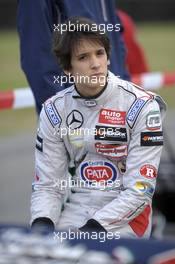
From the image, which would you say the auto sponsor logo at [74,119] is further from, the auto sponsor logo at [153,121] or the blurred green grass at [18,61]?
the blurred green grass at [18,61]

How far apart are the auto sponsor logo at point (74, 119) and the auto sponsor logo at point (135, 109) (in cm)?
22

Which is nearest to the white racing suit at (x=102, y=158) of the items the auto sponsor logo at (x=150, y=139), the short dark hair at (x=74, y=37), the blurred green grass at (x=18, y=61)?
the auto sponsor logo at (x=150, y=139)

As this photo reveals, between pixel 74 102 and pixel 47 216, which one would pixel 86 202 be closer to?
pixel 47 216

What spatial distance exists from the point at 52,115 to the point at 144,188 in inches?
21.2

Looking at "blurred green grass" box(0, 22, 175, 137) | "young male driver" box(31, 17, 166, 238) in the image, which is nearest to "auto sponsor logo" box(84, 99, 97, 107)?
"young male driver" box(31, 17, 166, 238)

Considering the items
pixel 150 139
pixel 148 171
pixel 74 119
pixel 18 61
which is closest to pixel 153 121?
pixel 150 139

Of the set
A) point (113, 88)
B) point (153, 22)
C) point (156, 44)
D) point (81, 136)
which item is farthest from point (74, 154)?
point (153, 22)

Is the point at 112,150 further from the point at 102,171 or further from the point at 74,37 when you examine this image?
the point at 74,37

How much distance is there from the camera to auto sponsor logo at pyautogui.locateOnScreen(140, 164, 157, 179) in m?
3.59

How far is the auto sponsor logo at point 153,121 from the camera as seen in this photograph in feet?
11.8

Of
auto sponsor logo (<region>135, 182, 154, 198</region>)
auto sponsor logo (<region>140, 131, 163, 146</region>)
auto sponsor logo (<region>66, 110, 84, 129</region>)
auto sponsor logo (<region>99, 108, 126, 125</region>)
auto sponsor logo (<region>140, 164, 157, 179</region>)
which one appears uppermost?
auto sponsor logo (<region>99, 108, 126, 125</region>)

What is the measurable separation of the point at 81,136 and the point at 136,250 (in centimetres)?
158

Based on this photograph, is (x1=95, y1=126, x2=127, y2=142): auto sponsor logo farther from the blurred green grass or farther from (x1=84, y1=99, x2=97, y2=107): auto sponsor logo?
the blurred green grass

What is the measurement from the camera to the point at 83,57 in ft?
12.1
